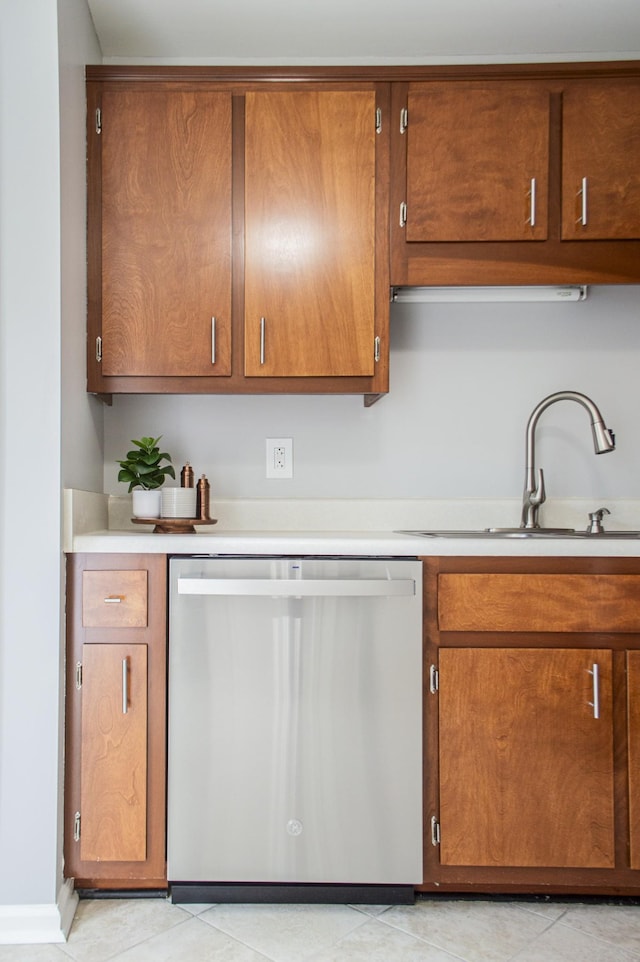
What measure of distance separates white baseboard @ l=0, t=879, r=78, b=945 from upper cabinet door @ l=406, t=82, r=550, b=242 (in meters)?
1.84

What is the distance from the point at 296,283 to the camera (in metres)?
1.95

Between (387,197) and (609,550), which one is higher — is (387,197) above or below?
above

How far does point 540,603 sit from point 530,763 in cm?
37

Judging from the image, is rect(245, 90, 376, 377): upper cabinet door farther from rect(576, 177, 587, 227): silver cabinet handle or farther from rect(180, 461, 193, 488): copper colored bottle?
rect(576, 177, 587, 227): silver cabinet handle

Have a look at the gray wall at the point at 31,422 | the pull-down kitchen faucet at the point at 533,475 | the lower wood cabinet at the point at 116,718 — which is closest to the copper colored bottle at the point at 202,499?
the lower wood cabinet at the point at 116,718

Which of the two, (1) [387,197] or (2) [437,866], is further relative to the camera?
(1) [387,197]

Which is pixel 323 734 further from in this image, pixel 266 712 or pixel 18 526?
pixel 18 526

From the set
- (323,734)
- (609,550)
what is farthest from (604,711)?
(323,734)

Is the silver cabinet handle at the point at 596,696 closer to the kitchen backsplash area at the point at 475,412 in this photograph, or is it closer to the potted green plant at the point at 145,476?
the kitchen backsplash area at the point at 475,412

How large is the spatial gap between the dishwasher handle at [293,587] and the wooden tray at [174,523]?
26 centimetres

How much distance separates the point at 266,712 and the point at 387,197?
4.45 feet

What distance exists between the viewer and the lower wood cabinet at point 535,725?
1.67 m

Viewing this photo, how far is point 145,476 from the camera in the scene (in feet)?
6.56

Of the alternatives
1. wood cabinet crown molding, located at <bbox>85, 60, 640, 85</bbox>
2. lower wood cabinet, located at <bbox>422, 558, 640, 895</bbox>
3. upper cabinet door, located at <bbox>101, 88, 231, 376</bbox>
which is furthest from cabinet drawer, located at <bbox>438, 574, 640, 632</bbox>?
wood cabinet crown molding, located at <bbox>85, 60, 640, 85</bbox>
